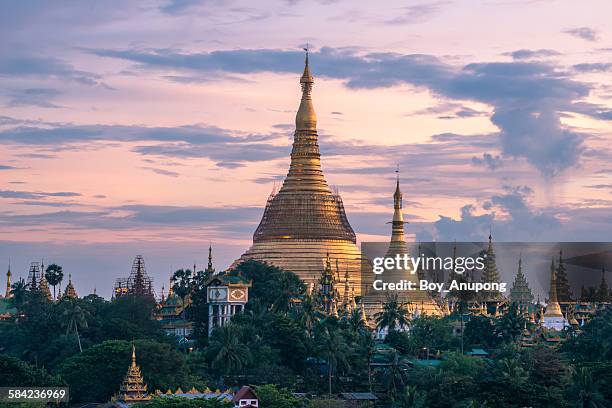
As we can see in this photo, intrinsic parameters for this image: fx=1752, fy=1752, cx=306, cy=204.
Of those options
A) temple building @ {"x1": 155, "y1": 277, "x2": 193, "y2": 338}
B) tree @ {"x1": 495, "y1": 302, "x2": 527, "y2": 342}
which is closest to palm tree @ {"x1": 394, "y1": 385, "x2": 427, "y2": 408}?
tree @ {"x1": 495, "y1": 302, "x2": 527, "y2": 342}

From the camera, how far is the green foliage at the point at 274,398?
109 metres

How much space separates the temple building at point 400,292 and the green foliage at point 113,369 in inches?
2019

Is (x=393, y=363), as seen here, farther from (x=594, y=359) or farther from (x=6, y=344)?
(x=6, y=344)

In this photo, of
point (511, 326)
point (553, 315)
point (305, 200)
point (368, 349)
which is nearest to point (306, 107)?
point (305, 200)

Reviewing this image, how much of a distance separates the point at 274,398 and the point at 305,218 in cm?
7361

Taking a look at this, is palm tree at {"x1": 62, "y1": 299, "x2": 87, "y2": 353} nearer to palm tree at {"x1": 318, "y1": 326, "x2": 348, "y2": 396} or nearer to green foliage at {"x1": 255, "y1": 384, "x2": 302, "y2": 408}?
palm tree at {"x1": 318, "y1": 326, "x2": 348, "y2": 396}

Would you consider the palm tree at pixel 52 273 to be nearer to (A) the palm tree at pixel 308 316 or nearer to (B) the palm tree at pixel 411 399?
(A) the palm tree at pixel 308 316

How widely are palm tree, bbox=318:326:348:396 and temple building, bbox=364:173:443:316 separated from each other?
4197 centimetres

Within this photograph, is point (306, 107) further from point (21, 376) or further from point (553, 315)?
point (21, 376)

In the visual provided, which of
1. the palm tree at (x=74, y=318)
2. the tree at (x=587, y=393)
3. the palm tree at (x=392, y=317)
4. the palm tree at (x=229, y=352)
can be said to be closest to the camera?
the tree at (x=587, y=393)

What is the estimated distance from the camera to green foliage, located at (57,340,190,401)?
118 meters

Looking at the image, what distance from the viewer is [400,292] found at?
17812 centimetres

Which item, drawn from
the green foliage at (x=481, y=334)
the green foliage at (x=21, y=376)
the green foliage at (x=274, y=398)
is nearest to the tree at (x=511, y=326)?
the green foliage at (x=481, y=334)

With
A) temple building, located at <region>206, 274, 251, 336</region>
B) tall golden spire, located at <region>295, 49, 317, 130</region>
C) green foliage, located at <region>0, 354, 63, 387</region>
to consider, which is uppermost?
tall golden spire, located at <region>295, 49, 317, 130</region>
